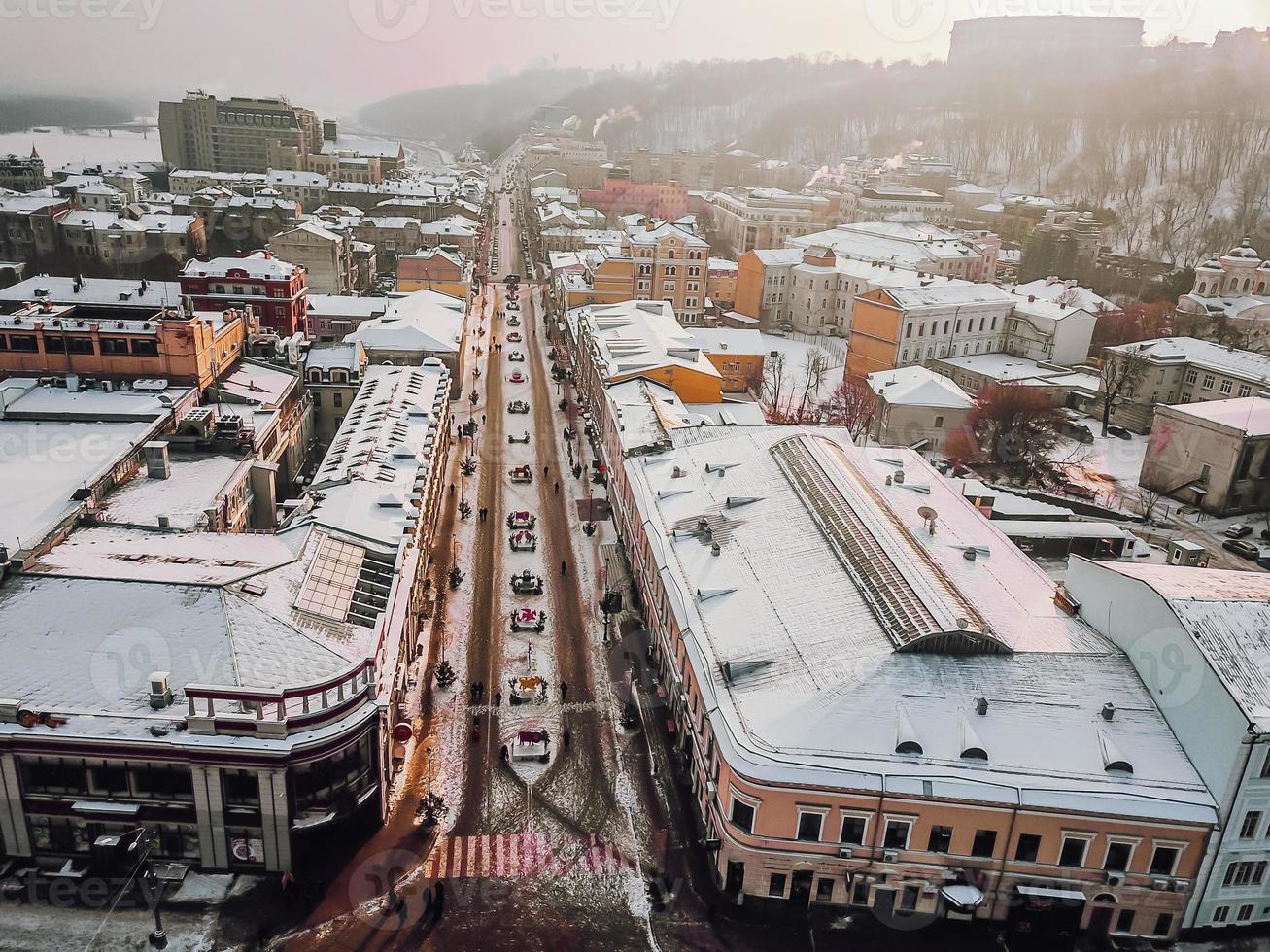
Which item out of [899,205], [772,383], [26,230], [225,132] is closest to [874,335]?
[772,383]

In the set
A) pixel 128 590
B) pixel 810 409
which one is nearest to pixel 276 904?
pixel 128 590

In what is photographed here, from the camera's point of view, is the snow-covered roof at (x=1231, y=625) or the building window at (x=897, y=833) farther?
the building window at (x=897, y=833)

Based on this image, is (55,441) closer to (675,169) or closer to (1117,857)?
(1117,857)

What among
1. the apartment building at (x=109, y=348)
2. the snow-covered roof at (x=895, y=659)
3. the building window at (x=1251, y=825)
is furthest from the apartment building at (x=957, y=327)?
the building window at (x=1251, y=825)

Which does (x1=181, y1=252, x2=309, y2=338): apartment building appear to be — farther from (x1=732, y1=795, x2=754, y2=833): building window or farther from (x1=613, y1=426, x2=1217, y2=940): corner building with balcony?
(x1=732, y1=795, x2=754, y2=833): building window

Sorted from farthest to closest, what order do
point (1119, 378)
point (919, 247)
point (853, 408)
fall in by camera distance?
point (919, 247)
point (1119, 378)
point (853, 408)

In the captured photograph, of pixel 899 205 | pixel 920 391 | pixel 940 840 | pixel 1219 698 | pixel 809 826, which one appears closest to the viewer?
pixel 1219 698

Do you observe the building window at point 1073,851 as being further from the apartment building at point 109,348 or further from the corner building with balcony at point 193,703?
the apartment building at point 109,348
